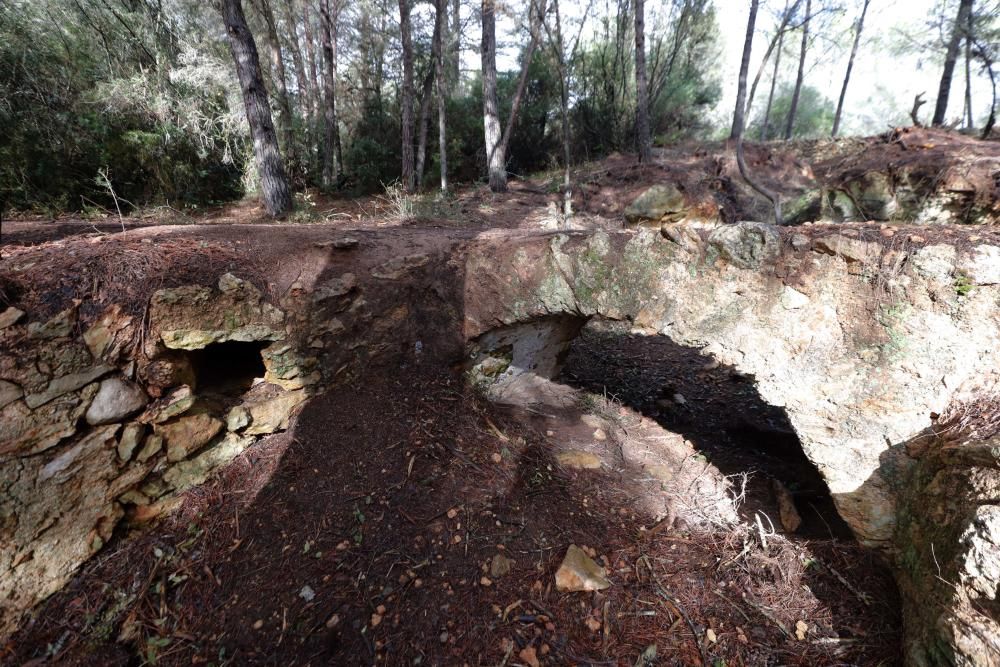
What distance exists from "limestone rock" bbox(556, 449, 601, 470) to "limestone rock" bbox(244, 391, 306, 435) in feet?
8.14

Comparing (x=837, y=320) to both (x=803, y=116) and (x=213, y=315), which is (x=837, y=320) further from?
(x=803, y=116)

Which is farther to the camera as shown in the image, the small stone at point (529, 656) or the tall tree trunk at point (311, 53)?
the tall tree trunk at point (311, 53)

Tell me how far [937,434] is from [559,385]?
3254mm

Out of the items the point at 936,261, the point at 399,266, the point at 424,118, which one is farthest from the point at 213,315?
the point at 424,118

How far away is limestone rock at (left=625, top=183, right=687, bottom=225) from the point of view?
866 cm

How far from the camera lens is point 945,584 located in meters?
1.99

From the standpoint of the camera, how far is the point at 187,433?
3.10 meters

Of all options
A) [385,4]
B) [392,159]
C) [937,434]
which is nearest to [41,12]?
[392,159]

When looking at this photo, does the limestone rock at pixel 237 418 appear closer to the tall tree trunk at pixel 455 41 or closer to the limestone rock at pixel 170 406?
the limestone rock at pixel 170 406

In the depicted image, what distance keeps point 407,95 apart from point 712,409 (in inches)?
398

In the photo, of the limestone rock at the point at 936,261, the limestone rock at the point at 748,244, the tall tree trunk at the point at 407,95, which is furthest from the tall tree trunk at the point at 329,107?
the limestone rock at the point at 936,261

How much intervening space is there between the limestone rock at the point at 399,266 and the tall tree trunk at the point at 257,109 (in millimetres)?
3680

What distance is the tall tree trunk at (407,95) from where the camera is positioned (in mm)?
9602

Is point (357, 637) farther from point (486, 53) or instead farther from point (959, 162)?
point (959, 162)
